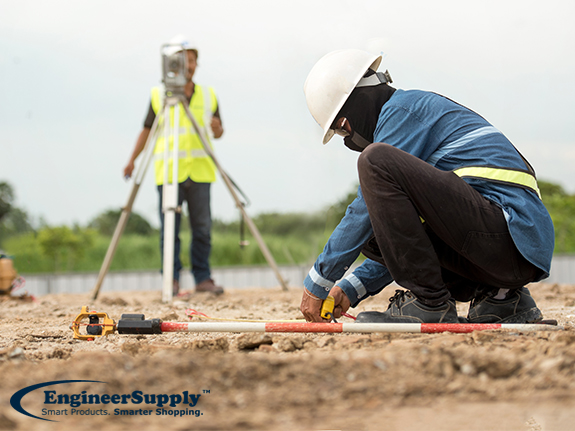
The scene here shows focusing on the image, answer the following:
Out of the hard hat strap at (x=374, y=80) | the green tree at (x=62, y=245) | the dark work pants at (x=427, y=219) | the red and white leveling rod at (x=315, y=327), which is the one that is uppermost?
the hard hat strap at (x=374, y=80)

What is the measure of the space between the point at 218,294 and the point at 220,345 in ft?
9.39

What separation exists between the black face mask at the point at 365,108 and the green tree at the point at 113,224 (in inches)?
371

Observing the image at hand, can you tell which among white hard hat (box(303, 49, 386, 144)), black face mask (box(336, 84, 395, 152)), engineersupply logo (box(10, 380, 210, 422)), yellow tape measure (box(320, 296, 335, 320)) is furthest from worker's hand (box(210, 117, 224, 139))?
engineersupply logo (box(10, 380, 210, 422))

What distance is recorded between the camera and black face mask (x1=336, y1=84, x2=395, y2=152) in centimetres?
213

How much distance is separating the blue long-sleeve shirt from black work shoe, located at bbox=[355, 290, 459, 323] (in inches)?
10.9

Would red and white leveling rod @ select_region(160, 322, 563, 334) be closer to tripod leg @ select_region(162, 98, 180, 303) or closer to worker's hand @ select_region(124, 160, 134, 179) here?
tripod leg @ select_region(162, 98, 180, 303)

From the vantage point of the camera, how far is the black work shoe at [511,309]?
7.02 ft

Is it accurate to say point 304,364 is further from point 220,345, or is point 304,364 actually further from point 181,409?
point 220,345

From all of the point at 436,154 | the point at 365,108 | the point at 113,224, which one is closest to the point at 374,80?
the point at 365,108

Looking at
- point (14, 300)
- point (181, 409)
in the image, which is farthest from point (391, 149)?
point (14, 300)

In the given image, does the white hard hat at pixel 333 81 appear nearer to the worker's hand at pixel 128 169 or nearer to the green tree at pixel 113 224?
the worker's hand at pixel 128 169

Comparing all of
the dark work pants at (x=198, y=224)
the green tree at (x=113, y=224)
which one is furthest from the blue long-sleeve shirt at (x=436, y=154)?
the green tree at (x=113, y=224)

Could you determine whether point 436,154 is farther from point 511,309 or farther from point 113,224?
point 113,224

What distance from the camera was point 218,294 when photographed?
454cm
